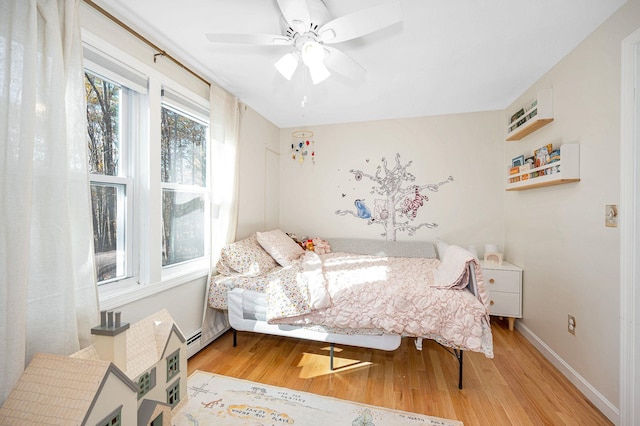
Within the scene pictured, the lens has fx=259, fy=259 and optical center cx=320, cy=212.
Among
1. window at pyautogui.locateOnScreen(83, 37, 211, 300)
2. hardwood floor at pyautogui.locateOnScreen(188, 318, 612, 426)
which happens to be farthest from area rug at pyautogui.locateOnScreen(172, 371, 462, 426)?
window at pyautogui.locateOnScreen(83, 37, 211, 300)

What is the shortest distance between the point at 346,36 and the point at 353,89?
46.1 inches

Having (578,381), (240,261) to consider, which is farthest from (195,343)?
(578,381)

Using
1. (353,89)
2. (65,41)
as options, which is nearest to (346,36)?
(353,89)

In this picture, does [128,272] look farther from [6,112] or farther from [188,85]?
[188,85]

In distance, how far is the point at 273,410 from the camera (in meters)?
1.63

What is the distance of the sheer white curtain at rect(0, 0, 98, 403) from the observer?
40.5 inches

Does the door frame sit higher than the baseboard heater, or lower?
higher

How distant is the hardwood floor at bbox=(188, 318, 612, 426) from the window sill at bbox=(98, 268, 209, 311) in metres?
0.71

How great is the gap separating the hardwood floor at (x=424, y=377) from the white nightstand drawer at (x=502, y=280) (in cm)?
47

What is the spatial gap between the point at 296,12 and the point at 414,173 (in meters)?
2.49

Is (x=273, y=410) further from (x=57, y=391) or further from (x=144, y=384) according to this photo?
(x=57, y=391)

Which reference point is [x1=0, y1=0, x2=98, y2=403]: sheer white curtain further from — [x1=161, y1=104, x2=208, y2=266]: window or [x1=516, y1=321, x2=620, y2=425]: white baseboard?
[x1=516, y1=321, x2=620, y2=425]: white baseboard

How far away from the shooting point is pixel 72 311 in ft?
3.98

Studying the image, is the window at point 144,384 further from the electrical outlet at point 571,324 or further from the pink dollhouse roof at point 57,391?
the electrical outlet at point 571,324
